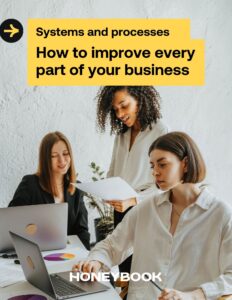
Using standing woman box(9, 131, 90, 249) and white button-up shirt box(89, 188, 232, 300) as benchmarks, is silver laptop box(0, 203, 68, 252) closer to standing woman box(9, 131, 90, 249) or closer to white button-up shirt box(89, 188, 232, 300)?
white button-up shirt box(89, 188, 232, 300)

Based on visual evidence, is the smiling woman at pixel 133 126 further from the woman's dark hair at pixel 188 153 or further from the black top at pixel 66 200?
the woman's dark hair at pixel 188 153

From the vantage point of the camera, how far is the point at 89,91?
3.12 meters

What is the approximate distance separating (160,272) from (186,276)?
3.7 inches

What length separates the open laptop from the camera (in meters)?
1.37

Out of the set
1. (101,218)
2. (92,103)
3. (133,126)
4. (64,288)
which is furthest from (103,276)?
(92,103)

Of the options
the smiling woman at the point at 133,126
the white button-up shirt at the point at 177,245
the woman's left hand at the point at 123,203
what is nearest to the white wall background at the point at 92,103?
the smiling woman at the point at 133,126

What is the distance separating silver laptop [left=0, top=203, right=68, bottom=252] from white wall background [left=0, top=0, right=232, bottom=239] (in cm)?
108

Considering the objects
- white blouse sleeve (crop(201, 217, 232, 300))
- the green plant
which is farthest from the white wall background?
white blouse sleeve (crop(201, 217, 232, 300))

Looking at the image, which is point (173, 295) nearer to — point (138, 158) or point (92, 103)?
point (138, 158)

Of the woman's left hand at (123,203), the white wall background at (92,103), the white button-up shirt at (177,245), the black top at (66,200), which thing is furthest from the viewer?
the white wall background at (92,103)

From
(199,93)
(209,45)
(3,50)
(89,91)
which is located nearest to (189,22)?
(209,45)

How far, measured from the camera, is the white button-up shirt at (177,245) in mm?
1539

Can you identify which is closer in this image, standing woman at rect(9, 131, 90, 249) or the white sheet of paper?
the white sheet of paper

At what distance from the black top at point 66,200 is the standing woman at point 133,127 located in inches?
7.7
